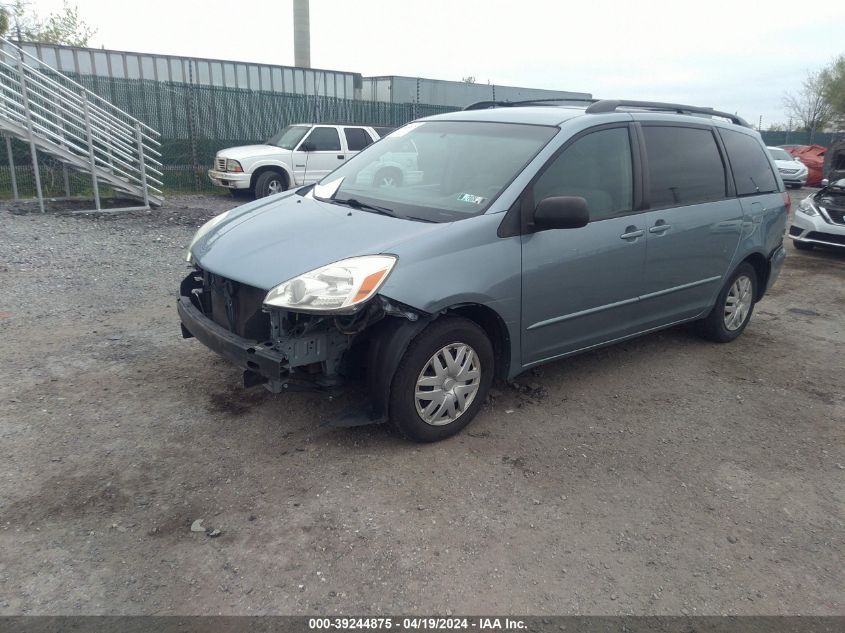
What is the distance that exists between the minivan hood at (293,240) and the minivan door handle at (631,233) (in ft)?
4.69

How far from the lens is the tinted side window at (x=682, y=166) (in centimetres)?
462

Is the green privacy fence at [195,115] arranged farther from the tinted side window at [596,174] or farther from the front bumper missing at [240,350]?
the tinted side window at [596,174]

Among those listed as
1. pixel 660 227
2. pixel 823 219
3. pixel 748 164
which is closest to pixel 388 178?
pixel 660 227

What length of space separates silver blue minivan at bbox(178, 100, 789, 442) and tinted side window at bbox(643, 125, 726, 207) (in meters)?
0.01

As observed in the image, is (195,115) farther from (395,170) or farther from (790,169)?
(790,169)

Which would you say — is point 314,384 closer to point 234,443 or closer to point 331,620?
point 234,443

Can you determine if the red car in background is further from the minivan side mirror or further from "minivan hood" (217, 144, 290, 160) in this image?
the minivan side mirror

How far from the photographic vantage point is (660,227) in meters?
4.57

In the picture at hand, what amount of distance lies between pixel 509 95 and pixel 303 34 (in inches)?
618

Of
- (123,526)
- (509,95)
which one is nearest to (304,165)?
(123,526)

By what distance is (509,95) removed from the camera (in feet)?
82.1

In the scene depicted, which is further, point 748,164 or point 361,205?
point 748,164

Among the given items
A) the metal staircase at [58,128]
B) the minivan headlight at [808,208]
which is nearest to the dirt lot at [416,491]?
the minivan headlight at [808,208]

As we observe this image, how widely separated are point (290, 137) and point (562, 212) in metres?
11.7
